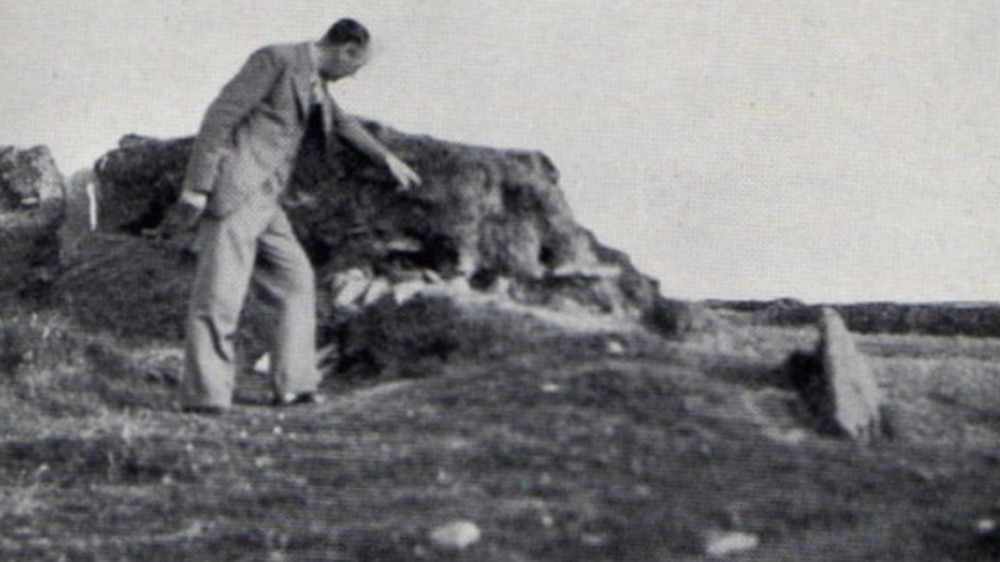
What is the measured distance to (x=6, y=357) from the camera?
928 cm

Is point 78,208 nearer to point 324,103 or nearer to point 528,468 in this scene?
point 324,103

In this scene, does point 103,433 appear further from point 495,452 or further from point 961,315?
point 961,315

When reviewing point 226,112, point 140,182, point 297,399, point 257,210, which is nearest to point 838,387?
point 297,399

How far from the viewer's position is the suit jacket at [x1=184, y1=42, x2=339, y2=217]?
27.2 ft

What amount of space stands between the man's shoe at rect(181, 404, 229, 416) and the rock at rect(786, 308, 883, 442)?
7.91ft

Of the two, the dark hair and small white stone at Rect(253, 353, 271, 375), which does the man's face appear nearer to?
the dark hair

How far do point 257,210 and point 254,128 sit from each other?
388mm

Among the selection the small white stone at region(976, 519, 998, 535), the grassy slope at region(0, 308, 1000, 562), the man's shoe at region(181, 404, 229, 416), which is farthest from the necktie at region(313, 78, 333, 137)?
the small white stone at region(976, 519, 998, 535)

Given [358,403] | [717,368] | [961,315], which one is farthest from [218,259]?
[961,315]

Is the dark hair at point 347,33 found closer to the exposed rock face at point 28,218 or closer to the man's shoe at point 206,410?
the man's shoe at point 206,410

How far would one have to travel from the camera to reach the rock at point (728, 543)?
5.84m

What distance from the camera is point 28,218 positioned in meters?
11.3

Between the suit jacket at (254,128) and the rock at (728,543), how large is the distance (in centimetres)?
318

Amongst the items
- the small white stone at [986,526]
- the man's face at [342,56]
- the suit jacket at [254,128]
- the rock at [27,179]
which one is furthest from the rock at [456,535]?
the rock at [27,179]
